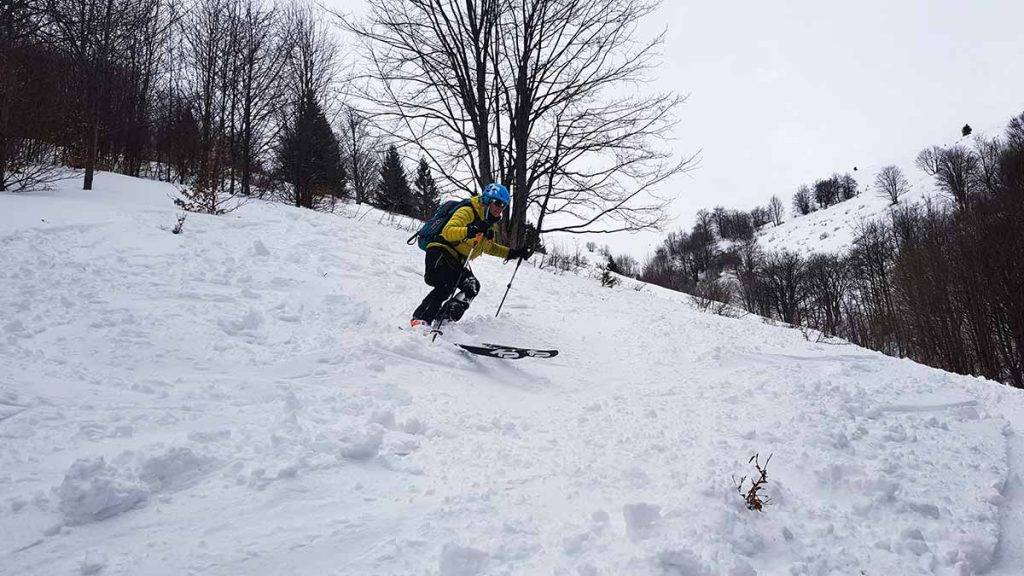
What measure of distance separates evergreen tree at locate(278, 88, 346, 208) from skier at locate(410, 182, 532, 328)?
37.7 feet

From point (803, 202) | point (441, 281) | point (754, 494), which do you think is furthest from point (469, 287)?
point (803, 202)

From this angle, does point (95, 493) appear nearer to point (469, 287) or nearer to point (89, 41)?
point (469, 287)

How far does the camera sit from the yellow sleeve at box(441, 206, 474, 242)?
200 inches

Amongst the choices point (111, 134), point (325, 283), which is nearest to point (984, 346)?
point (325, 283)

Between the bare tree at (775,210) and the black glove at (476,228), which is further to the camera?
the bare tree at (775,210)

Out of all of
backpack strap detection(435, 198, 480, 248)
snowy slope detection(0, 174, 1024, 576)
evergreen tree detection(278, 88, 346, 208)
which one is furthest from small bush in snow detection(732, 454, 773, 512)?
evergreen tree detection(278, 88, 346, 208)

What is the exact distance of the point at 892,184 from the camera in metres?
58.4

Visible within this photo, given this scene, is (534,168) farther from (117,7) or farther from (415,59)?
(117,7)

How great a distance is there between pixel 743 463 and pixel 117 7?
12712 millimetres

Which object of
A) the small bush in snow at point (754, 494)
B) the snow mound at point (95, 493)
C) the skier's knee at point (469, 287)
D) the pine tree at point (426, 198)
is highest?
the pine tree at point (426, 198)

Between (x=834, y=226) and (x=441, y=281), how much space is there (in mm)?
70685

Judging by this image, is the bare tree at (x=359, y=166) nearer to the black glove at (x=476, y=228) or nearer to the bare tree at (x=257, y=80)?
the bare tree at (x=257, y=80)

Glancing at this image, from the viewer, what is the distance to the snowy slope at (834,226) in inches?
2053

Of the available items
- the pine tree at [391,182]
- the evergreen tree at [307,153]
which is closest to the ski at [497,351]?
the evergreen tree at [307,153]
